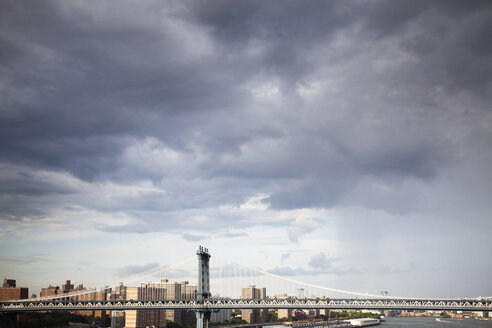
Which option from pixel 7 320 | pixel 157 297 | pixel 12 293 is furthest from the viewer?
pixel 157 297

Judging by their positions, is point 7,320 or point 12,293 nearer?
point 7,320

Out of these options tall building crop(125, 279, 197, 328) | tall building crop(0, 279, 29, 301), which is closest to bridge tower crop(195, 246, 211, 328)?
tall building crop(125, 279, 197, 328)

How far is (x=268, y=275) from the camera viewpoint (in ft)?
397

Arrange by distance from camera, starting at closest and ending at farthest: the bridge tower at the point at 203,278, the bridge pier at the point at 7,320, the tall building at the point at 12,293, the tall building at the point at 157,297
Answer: the bridge tower at the point at 203,278 → the bridge pier at the point at 7,320 → the tall building at the point at 12,293 → the tall building at the point at 157,297

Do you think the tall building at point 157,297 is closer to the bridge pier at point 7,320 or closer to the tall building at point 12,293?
the tall building at point 12,293

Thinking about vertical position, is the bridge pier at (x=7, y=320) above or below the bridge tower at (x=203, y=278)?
below

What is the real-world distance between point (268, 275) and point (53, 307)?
2130 inches

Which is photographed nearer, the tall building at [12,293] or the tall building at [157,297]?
the tall building at [12,293]

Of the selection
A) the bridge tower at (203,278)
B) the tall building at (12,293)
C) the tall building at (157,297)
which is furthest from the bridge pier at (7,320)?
the bridge tower at (203,278)

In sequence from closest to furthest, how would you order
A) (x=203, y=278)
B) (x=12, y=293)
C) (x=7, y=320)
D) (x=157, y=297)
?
(x=203, y=278) < (x=7, y=320) < (x=12, y=293) < (x=157, y=297)

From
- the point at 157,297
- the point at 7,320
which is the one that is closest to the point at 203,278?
the point at 7,320

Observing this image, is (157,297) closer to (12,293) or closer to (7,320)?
(12,293)

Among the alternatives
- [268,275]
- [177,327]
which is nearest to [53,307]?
[268,275]

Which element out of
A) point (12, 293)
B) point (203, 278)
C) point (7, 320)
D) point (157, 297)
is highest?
point (203, 278)
